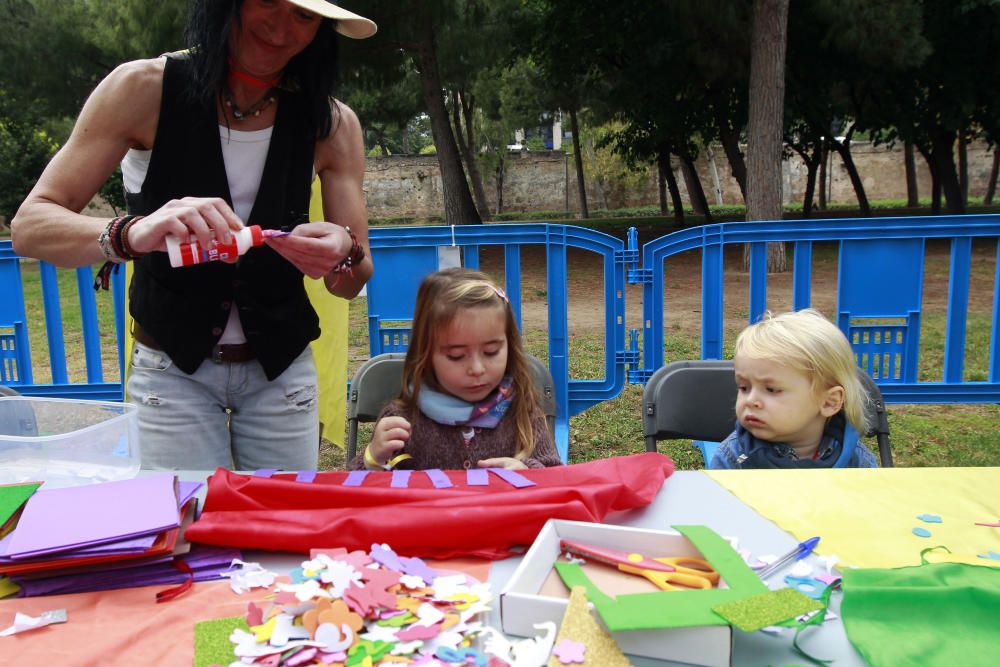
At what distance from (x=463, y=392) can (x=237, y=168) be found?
0.77 metres

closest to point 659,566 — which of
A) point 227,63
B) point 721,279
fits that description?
point 227,63

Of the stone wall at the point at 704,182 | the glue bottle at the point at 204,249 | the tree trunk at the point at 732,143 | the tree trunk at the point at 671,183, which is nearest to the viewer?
the glue bottle at the point at 204,249

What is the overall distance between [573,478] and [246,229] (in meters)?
0.77

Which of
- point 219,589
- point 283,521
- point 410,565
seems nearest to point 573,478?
point 410,565

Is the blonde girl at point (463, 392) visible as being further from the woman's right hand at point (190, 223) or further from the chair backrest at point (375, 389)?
the woman's right hand at point (190, 223)

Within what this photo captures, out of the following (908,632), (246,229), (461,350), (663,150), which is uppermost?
(663,150)

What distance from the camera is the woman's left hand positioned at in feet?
5.15

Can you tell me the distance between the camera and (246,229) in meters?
1.44

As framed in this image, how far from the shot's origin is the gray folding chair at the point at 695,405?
235cm

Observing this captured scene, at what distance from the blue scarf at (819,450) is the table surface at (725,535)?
0.44 meters

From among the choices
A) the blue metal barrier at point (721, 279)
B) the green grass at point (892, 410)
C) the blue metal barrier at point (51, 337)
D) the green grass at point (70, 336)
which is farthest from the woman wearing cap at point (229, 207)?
the green grass at point (892, 410)

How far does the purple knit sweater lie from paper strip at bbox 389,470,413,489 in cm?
51

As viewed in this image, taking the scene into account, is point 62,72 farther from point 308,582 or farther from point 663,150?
point 308,582

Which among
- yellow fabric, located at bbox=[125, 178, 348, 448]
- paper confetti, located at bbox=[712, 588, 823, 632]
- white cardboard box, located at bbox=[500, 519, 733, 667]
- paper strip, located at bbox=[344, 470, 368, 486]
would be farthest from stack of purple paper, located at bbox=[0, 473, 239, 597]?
yellow fabric, located at bbox=[125, 178, 348, 448]
